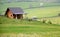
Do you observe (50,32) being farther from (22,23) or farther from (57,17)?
(22,23)

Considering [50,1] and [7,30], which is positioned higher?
[50,1]

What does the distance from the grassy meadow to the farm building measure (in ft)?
0.13

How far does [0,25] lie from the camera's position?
203cm

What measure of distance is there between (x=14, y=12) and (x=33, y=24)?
0.30m

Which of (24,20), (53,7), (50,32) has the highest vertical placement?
(53,7)

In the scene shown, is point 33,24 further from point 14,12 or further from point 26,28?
point 14,12

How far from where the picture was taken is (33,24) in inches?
79.6

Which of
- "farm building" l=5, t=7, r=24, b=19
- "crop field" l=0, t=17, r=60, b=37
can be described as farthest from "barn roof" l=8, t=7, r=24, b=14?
"crop field" l=0, t=17, r=60, b=37

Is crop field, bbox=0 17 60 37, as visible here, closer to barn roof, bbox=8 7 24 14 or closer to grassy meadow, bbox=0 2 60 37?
grassy meadow, bbox=0 2 60 37

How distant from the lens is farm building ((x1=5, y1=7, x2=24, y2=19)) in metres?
2.03

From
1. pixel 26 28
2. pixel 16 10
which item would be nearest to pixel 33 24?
pixel 26 28

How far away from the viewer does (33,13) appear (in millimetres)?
2039

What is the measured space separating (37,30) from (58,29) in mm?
275

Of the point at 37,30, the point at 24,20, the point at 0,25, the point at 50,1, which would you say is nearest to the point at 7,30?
the point at 0,25
